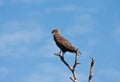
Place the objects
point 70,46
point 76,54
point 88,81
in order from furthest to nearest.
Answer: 1. point 70,46
2. point 76,54
3. point 88,81

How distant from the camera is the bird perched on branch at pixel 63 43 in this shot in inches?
588

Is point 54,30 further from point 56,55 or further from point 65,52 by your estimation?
point 56,55

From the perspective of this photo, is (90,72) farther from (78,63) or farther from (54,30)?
(54,30)

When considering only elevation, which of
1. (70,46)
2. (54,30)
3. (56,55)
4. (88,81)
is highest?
(54,30)

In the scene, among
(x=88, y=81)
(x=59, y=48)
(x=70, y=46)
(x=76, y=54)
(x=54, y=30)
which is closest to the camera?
(x=88, y=81)

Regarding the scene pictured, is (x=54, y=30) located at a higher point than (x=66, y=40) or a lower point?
higher

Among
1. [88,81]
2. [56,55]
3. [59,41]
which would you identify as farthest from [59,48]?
[88,81]

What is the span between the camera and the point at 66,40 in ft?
52.6

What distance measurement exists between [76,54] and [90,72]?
167cm

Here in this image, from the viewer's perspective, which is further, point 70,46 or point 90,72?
point 70,46

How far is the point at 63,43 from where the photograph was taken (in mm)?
15914

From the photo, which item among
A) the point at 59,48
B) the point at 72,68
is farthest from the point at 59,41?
the point at 72,68

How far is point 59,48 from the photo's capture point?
53.3 ft

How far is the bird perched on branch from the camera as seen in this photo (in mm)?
14924
